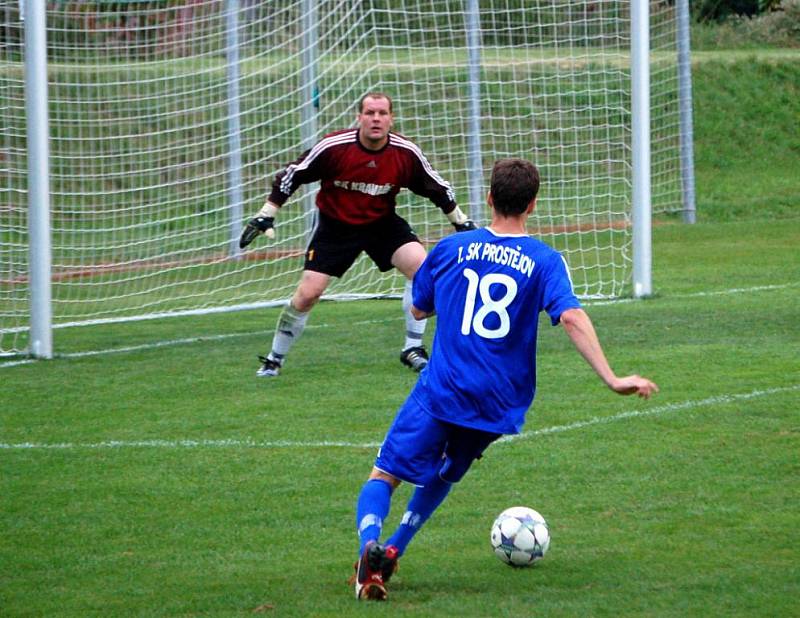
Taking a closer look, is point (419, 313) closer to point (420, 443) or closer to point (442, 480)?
point (420, 443)

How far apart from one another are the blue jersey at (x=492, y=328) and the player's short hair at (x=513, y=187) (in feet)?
0.34

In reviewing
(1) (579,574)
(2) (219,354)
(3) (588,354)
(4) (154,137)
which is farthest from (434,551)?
(4) (154,137)

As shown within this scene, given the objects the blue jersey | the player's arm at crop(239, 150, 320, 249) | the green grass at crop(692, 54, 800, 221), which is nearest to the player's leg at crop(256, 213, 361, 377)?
the player's arm at crop(239, 150, 320, 249)

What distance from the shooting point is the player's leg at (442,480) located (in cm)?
527

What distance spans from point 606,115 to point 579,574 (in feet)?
36.8

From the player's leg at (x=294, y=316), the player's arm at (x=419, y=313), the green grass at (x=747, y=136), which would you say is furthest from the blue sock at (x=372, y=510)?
the green grass at (x=747, y=136)

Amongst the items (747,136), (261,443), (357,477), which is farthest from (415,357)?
(747,136)

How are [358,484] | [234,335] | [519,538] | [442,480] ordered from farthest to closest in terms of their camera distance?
[234,335] → [358,484] → [519,538] → [442,480]

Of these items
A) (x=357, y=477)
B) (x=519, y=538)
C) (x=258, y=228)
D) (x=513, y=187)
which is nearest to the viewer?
(x=513, y=187)

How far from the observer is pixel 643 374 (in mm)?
9430

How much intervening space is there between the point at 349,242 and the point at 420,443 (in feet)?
15.7

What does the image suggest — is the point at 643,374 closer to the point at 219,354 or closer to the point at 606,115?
the point at 219,354

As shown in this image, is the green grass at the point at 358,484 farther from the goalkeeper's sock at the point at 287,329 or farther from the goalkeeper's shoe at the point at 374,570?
the goalkeeper's sock at the point at 287,329

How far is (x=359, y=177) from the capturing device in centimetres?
966
